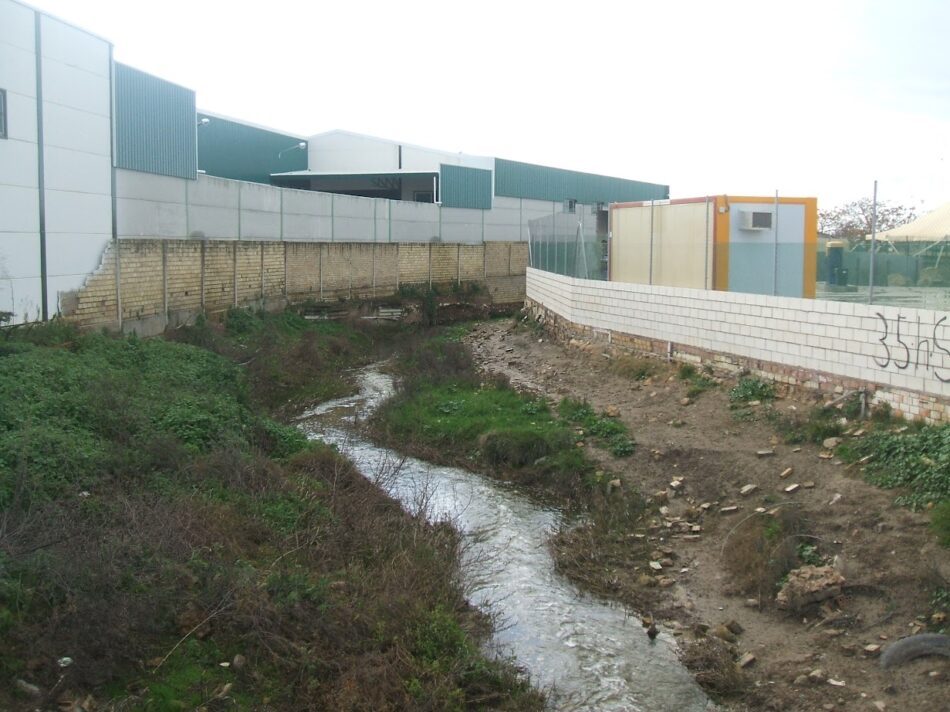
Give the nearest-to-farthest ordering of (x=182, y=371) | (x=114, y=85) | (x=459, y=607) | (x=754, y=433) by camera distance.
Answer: (x=459, y=607) < (x=754, y=433) < (x=182, y=371) < (x=114, y=85)

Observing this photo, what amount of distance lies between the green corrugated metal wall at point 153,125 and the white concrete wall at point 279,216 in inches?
14.3

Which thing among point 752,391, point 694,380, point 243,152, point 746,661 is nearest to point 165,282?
point 694,380

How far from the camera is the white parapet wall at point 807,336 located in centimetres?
1132

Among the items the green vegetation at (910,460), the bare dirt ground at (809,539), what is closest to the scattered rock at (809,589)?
the bare dirt ground at (809,539)

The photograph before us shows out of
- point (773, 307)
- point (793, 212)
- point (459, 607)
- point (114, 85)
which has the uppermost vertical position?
point (114, 85)

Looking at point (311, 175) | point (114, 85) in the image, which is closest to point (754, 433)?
point (114, 85)

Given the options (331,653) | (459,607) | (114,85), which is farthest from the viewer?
(114,85)

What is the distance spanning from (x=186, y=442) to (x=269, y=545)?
319cm

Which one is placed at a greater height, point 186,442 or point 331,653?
point 186,442

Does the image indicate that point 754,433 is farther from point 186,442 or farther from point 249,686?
point 249,686

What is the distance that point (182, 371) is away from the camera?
16.9m

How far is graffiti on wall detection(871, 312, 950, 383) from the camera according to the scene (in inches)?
436

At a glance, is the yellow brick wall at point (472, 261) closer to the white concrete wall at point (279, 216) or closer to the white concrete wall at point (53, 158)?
the white concrete wall at point (279, 216)

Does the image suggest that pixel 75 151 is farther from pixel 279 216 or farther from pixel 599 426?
pixel 599 426
